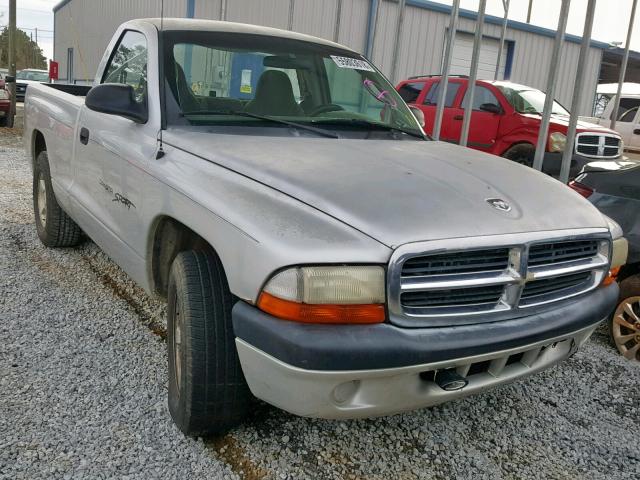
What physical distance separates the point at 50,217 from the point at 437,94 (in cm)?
748

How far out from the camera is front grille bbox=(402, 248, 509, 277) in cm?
196

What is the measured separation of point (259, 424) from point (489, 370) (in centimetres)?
101

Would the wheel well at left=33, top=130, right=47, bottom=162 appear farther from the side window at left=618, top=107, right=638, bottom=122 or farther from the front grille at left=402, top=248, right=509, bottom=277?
the side window at left=618, top=107, right=638, bottom=122

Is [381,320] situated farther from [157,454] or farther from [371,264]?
[157,454]

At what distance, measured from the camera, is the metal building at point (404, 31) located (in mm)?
15016

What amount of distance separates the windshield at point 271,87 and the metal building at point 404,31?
9.08 metres

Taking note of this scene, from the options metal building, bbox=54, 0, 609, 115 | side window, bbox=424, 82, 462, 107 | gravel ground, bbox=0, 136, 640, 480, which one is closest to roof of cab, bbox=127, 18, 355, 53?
gravel ground, bbox=0, 136, 640, 480

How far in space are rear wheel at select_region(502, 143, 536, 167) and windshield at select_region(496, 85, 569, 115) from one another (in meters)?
0.60

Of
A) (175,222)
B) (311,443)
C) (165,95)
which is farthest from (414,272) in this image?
(165,95)

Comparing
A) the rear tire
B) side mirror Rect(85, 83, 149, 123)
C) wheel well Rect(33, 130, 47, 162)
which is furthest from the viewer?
wheel well Rect(33, 130, 47, 162)

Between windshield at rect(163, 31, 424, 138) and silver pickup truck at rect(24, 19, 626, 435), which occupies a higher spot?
windshield at rect(163, 31, 424, 138)

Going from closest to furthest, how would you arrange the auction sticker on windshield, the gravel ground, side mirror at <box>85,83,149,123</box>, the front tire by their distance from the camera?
the front tire, the gravel ground, side mirror at <box>85,83,149,123</box>, the auction sticker on windshield

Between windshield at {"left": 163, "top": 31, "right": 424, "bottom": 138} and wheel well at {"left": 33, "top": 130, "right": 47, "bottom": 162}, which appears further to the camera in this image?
wheel well at {"left": 33, "top": 130, "right": 47, "bottom": 162}

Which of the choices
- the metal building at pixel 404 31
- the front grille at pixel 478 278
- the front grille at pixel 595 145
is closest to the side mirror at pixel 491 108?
the front grille at pixel 595 145
